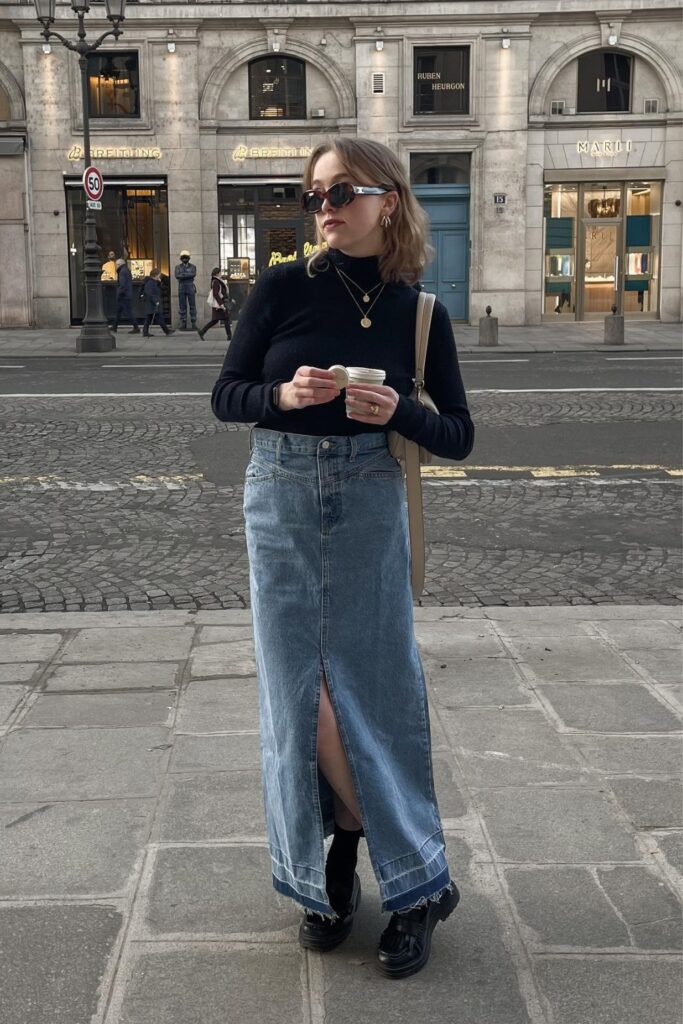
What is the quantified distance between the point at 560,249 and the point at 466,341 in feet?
19.8

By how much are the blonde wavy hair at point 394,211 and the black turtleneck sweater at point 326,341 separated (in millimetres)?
28

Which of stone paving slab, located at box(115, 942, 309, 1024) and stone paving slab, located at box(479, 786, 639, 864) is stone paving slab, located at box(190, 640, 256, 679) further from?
stone paving slab, located at box(115, 942, 309, 1024)

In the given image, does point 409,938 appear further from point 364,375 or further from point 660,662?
point 660,662

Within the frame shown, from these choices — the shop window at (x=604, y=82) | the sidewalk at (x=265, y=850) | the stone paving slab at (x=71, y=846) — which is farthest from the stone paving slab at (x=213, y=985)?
the shop window at (x=604, y=82)

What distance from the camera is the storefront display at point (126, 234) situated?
90.1 feet

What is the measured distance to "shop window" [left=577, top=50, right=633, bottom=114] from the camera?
27266mm

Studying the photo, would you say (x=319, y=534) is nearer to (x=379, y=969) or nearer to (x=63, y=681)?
(x=379, y=969)

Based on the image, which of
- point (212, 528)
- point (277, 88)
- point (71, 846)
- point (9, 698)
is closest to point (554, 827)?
point (71, 846)

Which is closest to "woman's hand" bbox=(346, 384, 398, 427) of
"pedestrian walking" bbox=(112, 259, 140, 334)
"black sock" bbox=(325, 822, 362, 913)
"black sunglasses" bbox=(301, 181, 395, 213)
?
"black sunglasses" bbox=(301, 181, 395, 213)

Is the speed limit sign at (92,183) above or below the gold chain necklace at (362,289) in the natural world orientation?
above

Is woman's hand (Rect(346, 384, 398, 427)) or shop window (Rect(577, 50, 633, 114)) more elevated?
shop window (Rect(577, 50, 633, 114))

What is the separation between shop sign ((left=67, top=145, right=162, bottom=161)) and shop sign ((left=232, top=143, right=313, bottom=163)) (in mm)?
1854

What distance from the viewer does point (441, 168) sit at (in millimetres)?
27562

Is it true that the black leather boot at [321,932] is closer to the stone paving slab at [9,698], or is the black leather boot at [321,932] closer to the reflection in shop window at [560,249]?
the stone paving slab at [9,698]
